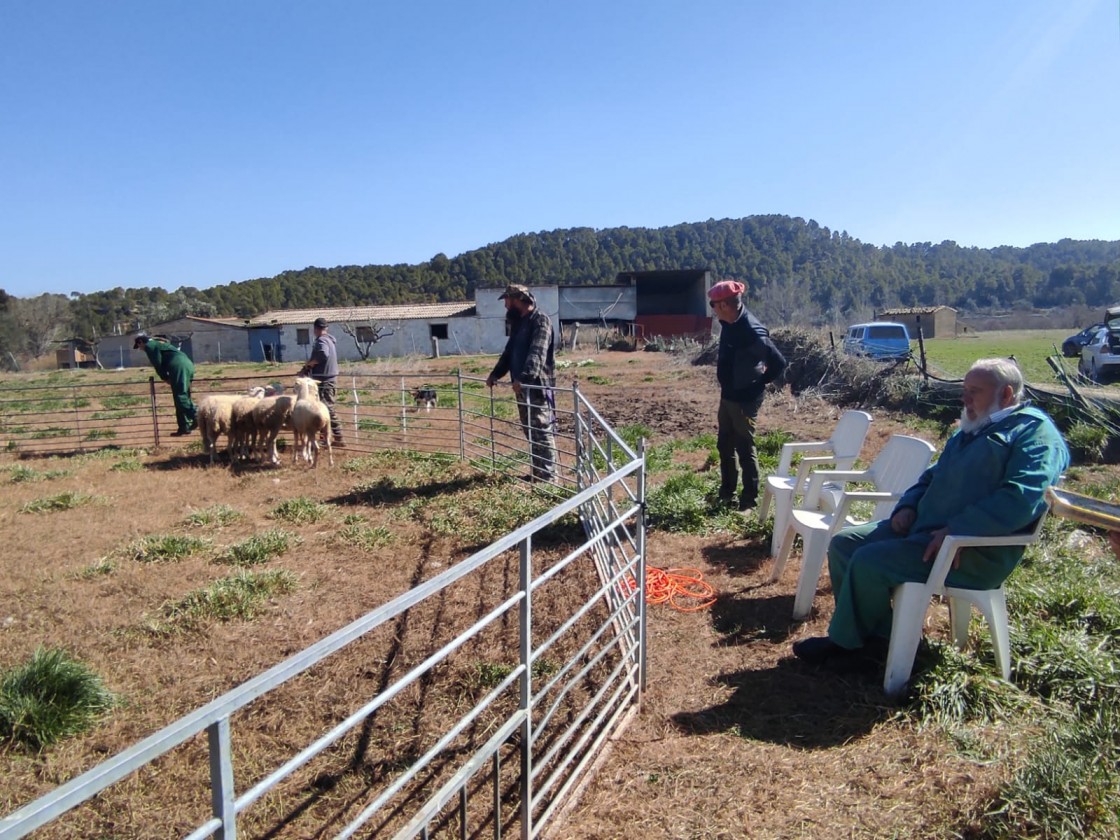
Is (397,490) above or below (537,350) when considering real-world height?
below

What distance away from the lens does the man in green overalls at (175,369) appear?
11.5m

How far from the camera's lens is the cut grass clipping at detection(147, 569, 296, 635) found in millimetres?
4691

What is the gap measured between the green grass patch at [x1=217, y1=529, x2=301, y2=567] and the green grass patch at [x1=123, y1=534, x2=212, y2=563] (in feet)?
0.92

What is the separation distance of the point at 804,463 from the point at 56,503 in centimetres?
755

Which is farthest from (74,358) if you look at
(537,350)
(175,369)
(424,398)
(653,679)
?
(653,679)

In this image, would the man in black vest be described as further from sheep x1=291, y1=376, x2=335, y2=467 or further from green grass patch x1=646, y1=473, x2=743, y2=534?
sheep x1=291, y1=376, x2=335, y2=467

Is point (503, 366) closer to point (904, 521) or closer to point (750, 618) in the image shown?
point (750, 618)

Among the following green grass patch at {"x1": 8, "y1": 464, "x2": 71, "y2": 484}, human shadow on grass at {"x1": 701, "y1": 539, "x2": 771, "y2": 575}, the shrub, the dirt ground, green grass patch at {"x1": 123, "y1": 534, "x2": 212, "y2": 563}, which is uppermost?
the shrub

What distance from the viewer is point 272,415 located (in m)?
9.59

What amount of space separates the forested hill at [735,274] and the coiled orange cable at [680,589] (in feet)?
221

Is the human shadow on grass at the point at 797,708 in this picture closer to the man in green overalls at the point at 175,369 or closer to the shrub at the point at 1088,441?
the shrub at the point at 1088,441

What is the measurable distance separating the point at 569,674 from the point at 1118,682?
2453 mm

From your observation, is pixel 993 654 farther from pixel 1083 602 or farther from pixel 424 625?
pixel 424 625

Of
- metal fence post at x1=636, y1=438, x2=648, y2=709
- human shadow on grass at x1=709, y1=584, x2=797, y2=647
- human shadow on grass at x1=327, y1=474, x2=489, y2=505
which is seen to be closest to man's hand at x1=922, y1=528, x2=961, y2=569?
human shadow on grass at x1=709, y1=584, x2=797, y2=647
